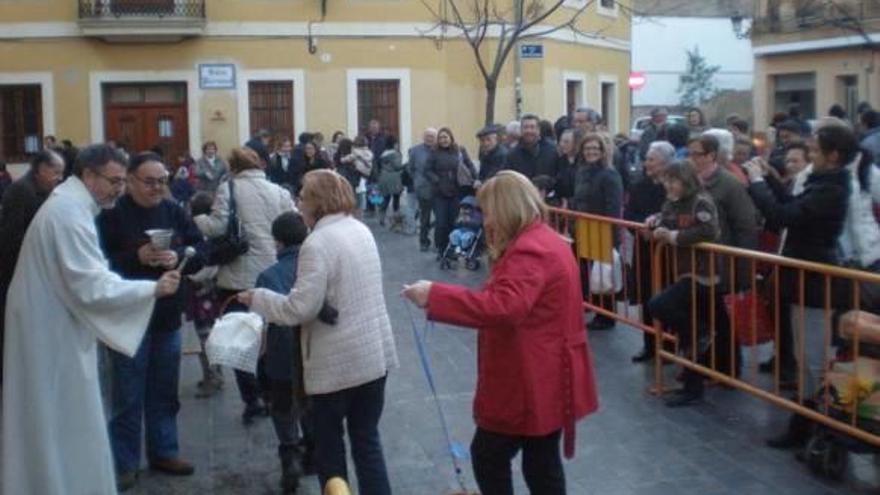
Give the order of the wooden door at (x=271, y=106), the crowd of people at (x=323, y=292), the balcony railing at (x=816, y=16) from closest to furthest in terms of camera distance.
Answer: the crowd of people at (x=323, y=292)
the wooden door at (x=271, y=106)
the balcony railing at (x=816, y=16)

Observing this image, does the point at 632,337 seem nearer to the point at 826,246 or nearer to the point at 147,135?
the point at 826,246

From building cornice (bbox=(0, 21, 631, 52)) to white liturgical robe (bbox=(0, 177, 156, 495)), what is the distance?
21.1 metres

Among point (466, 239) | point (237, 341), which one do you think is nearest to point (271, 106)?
point (466, 239)

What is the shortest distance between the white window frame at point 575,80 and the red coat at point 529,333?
936 inches

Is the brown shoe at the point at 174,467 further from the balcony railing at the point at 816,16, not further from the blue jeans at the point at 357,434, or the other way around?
the balcony railing at the point at 816,16

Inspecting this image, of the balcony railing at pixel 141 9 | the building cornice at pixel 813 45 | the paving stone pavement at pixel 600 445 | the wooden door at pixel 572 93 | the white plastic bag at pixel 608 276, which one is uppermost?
the balcony railing at pixel 141 9

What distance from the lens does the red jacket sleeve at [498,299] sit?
4.81 metres

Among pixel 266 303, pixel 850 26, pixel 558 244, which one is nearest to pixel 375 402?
pixel 266 303

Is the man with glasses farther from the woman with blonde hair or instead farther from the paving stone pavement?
the woman with blonde hair

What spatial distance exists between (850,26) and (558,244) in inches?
1106

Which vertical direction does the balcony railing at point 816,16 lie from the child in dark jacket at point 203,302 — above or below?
above

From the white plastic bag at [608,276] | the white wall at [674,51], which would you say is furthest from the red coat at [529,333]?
the white wall at [674,51]

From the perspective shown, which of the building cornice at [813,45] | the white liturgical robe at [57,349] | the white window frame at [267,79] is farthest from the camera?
the building cornice at [813,45]

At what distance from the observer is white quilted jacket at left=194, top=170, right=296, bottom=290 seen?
26.2 ft
